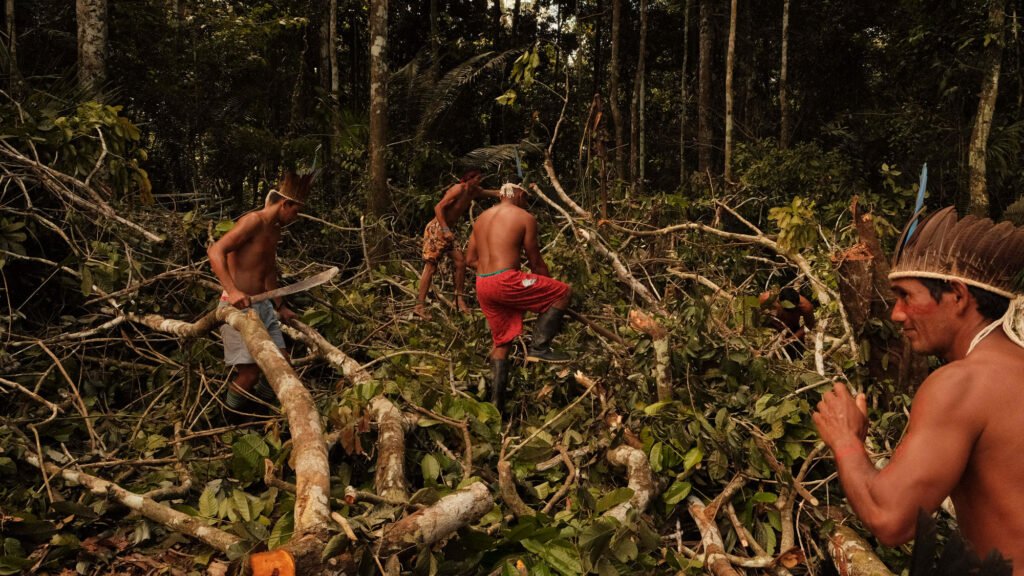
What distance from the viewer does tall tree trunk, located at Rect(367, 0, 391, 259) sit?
8.12 m

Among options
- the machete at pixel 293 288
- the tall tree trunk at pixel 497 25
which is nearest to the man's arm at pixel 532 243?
the machete at pixel 293 288

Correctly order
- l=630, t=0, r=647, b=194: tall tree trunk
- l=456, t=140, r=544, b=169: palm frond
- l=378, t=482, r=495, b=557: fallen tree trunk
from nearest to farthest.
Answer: l=378, t=482, r=495, b=557: fallen tree trunk
l=456, t=140, r=544, b=169: palm frond
l=630, t=0, r=647, b=194: tall tree trunk

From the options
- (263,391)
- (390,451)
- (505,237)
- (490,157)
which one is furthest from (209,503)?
(490,157)

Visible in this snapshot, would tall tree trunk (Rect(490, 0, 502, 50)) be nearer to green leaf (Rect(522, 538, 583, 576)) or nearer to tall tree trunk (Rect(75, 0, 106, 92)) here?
tall tree trunk (Rect(75, 0, 106, 92))

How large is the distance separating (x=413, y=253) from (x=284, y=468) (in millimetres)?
5291

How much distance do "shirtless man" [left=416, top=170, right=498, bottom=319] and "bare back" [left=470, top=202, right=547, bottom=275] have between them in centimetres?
155

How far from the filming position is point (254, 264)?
15.0ft

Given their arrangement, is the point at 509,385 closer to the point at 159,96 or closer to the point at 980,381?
the point at 980,381

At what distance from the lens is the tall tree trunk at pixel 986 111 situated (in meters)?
8.70

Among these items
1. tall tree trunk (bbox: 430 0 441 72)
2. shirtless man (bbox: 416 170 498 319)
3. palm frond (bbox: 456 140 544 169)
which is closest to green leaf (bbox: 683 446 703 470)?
shirtless man (bbox: 416 170 498 319)

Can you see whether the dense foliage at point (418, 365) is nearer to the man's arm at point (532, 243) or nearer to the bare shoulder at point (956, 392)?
the man's arm at point (532, 243)

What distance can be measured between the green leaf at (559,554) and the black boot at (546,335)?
224 cm

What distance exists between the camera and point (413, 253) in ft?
28.8

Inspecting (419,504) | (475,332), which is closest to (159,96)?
(475,332)
